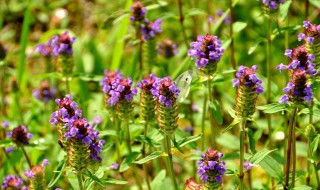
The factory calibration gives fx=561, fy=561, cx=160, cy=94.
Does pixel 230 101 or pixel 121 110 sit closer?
pixel 121 110

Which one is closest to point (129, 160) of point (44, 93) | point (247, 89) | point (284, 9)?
point (247, 89)

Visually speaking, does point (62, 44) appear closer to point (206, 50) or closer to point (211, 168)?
point (206, 50)

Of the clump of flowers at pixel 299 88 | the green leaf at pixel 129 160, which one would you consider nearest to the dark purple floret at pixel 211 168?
the clump of flowers at pixel 299 88

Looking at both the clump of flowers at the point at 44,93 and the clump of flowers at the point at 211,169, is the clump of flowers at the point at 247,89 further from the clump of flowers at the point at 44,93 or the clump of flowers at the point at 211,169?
the clump of flowers at the point at 44,93

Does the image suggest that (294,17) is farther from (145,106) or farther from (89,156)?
(89,156)

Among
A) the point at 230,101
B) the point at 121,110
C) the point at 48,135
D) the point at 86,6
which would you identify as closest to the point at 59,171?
the point at 121,110

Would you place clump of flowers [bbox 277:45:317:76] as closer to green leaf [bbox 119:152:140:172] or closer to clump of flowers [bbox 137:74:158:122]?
clump of flowers [bbox 137:74:158:122]
